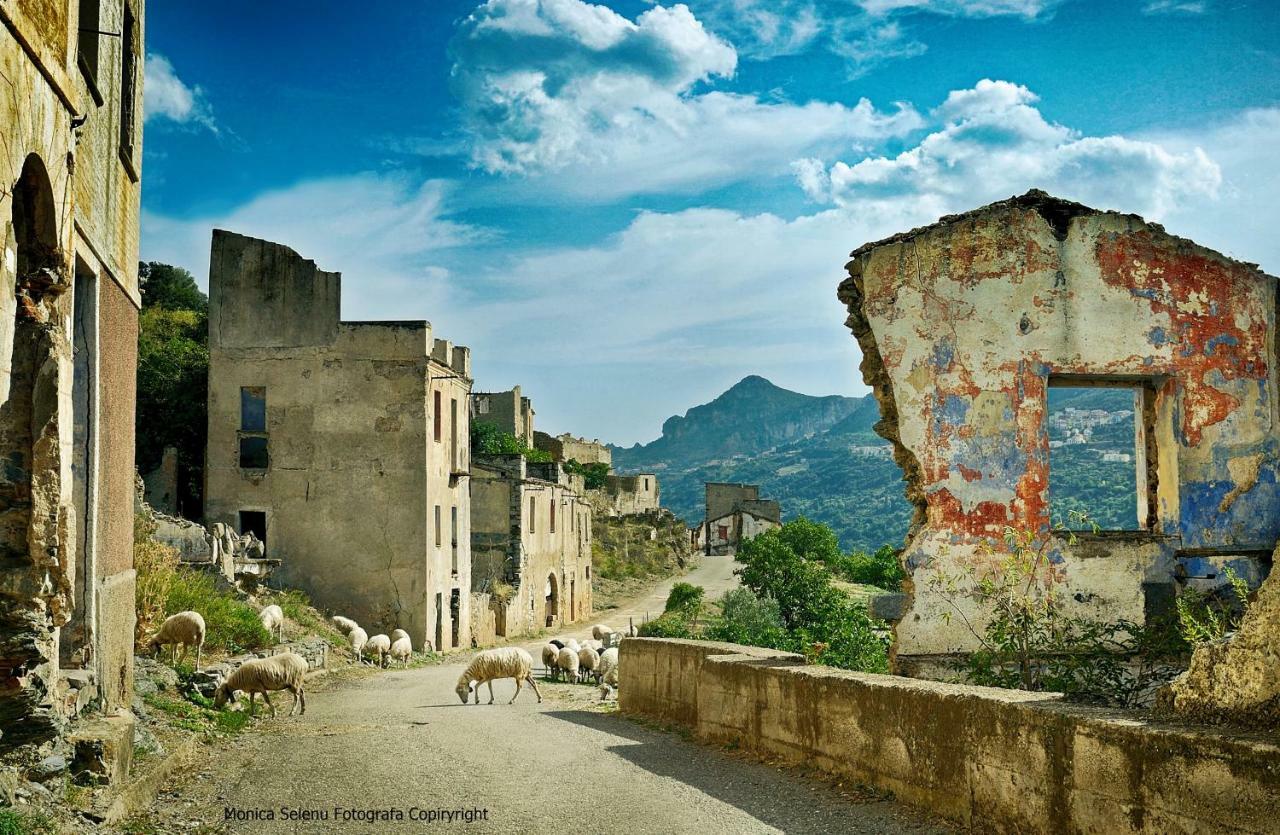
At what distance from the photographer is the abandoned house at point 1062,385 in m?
12.1

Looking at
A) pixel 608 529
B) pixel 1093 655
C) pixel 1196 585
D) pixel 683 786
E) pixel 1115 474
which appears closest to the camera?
pixel 683 786

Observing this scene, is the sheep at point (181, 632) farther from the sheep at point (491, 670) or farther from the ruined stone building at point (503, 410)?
the ruined stone building at point (503, 410)

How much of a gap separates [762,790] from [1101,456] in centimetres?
8912

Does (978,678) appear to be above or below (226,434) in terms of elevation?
below

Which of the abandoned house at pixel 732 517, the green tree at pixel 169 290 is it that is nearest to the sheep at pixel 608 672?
Answer: the green tree at pixel 169 290

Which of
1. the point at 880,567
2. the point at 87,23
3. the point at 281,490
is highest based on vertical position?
the point at 87,23

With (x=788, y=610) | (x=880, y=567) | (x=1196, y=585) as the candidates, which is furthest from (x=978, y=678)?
(x=880, y=567)

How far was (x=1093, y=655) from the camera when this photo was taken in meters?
9.35

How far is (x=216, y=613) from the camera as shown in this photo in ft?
65.6

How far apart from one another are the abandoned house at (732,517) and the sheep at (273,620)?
7157 centimetres

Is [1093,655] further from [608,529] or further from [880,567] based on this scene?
[608,529]

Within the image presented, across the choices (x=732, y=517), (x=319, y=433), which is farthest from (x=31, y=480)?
(x=732, y=517)

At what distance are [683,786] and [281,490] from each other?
25.6 meters

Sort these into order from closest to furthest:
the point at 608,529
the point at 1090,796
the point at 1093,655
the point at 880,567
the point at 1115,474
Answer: the point at 1090,796, the point at 1093,655, the point at 880,567, the point at 608,529, the point at 1115,474
